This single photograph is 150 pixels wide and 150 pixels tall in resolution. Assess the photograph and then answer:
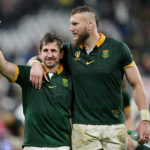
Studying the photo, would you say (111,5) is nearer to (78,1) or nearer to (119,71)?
(78,1)

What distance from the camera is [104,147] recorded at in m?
4.00

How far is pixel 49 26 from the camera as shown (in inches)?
462

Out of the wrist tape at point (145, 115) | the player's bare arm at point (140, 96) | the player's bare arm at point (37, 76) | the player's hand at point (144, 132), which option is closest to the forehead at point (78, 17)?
the player's bare arm at point (37, 76)

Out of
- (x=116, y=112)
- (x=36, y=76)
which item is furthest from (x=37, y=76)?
(x=116, y=112)

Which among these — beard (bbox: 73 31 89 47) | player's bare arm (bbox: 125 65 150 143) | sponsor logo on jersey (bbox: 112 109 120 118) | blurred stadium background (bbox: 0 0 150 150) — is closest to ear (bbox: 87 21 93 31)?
beard (bbox: 73 31 89 47)

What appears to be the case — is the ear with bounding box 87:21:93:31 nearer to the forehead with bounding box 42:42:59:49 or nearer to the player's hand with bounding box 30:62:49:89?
the forehead with bounding box 42:42:59:49

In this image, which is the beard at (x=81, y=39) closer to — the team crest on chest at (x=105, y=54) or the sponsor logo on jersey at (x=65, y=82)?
the team crest on chest at (x=105, y=54)

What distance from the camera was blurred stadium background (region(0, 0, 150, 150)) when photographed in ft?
32.8

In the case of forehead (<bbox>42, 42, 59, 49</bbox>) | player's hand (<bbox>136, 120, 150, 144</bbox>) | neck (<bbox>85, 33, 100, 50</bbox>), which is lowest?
player's hand (<bbox>136, 120, 150, 144</bbox>)

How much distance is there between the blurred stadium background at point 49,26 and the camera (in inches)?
394

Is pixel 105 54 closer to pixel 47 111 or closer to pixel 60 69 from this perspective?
pixel 60 69

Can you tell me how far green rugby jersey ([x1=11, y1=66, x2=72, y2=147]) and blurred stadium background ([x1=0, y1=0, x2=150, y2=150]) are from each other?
4710mm

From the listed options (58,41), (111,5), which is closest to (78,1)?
(111,5)

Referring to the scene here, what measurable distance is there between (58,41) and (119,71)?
74 centimetres
